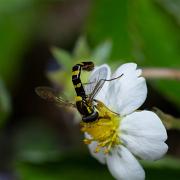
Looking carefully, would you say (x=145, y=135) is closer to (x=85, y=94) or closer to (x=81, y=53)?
(x=85, y=94)

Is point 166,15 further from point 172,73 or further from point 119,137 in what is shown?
point 119,137

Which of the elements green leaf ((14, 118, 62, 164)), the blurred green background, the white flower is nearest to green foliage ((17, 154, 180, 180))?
the blurred green background

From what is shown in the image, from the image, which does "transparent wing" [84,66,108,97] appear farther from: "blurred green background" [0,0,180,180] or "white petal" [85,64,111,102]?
"blurred green background" [0,0,180,180]

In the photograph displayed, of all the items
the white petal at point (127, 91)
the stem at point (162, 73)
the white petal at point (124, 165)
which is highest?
the white petal at point (127, 91)

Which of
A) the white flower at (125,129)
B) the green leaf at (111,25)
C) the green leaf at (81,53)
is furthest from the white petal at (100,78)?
the green leaf at (111,25)

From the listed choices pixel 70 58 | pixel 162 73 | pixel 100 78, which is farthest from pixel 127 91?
pixel 70 58

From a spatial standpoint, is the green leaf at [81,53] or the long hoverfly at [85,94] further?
the green leaf at [81,53]

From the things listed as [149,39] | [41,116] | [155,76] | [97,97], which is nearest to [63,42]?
[41,116]

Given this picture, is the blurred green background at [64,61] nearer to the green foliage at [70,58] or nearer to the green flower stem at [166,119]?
the green foliage at [70,58]
